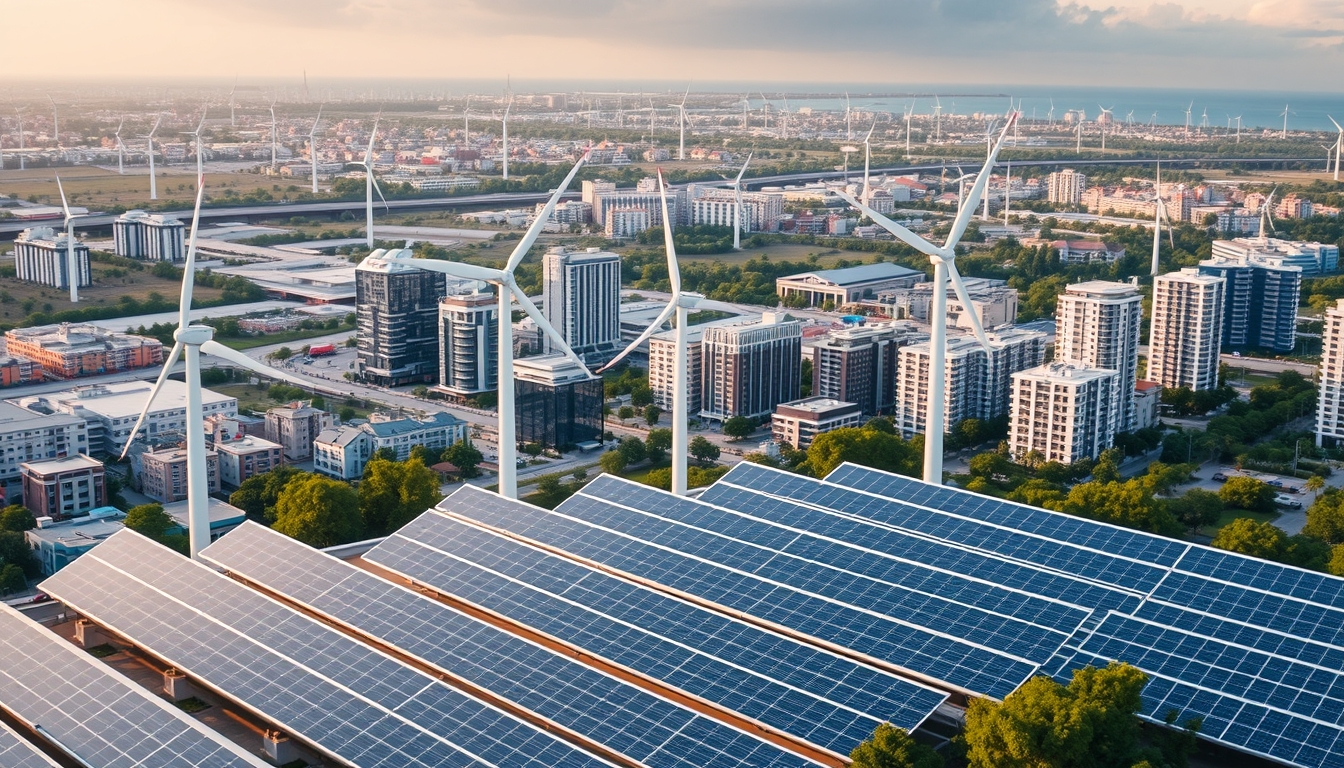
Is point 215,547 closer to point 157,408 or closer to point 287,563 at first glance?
point 287,563

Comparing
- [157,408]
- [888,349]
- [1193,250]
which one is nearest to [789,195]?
[1193,250]

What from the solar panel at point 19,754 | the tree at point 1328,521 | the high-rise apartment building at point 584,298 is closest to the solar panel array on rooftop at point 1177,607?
the tree at point 1328,521

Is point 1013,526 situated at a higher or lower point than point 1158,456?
higher

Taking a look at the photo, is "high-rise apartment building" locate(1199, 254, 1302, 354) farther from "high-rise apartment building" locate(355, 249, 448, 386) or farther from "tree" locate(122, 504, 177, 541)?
"tree" locate(122, 504, 177, 541)

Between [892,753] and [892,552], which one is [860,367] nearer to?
[892,552]

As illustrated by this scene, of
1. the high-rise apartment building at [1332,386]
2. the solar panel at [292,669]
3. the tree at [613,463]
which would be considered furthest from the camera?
the high-rise apartment building at [1332,386]

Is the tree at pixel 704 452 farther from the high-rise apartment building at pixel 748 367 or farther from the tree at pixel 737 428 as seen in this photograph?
the high-rise apartment building at pixel 748 367

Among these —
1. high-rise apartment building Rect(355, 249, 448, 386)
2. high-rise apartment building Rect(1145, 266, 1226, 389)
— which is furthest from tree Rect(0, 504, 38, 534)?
high-rise apartment building Rect(1145, 266, 1226, 389)
